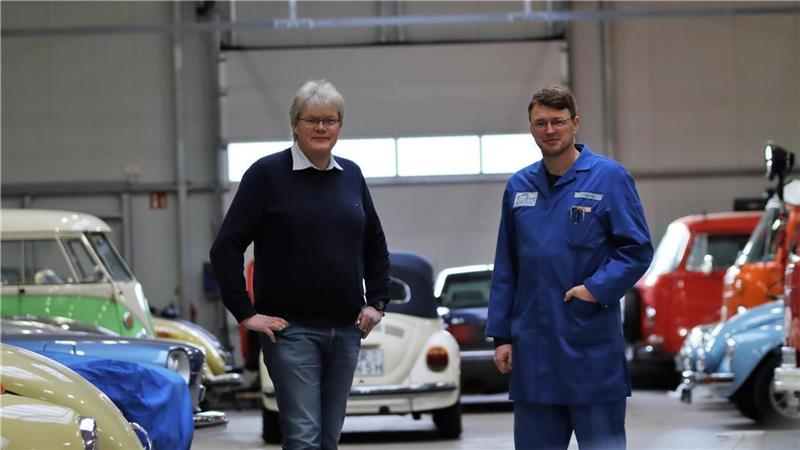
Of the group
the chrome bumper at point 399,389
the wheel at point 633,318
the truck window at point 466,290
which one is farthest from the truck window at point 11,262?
the wheel at point 633,318

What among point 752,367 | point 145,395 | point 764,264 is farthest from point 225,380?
point 145,395

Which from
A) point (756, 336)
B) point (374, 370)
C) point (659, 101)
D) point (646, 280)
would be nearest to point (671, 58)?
point (659, 101)

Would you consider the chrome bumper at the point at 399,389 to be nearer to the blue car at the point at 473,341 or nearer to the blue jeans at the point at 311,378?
the blue car at the point at 473,341

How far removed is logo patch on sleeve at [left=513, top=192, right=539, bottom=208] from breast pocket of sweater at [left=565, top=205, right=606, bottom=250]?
184 millimetres

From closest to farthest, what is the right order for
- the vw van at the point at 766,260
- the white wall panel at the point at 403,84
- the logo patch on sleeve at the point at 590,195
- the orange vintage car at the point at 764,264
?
the logo patch on sleeve at the point at 590,195
the vw van at the point at 766,260
the orange vintage car at the point at 764,264
the white wall panel at the point at 403,84

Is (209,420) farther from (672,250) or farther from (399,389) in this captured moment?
(672,250)

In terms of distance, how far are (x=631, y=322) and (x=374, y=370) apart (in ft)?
23.7

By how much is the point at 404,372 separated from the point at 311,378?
278 inches

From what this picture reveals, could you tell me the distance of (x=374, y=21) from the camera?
21.9 metres

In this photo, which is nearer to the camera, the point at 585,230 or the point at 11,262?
the point at 585,230

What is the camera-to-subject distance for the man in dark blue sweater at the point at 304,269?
5652 mm

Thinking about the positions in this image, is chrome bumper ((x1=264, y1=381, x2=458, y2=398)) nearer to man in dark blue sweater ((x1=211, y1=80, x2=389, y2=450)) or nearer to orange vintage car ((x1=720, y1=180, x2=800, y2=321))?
orange vintage car ((x1=720, y1=180, x2=800, y2=321))

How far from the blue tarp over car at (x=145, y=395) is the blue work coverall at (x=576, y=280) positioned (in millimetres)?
2382

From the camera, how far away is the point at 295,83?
2361 cm
